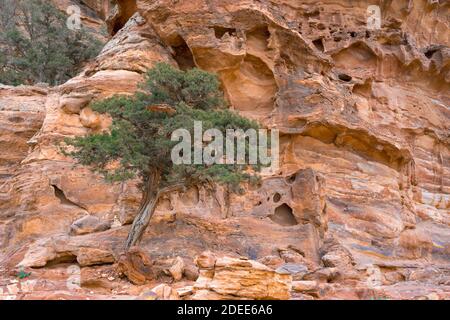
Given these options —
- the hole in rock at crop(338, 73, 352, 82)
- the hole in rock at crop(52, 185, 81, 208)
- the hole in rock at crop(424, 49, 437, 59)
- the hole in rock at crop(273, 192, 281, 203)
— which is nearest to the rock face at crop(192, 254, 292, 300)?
the hole in rock at crop(273, 192, 281, 203)

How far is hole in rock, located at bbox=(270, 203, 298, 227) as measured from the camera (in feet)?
47.6

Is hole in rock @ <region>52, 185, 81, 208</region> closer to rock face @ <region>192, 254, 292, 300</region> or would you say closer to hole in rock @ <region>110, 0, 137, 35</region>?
rock face @ <region>192, 254, 292, 300</region>

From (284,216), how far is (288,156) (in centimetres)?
308

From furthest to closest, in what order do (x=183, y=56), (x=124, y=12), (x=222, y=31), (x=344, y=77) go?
1. (x=124, y=12)
2. (x=344, y=77)
3. (x=183, y=56)
4. (x=222, y=31)

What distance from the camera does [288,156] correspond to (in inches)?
674

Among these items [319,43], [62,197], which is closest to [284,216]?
[62,197]

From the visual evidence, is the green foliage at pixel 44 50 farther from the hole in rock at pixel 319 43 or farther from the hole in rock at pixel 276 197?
the hole in rock at pixel 276 197

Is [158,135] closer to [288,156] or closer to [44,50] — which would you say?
[288,156]

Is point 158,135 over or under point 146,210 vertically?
over

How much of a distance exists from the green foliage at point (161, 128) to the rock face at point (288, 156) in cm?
207

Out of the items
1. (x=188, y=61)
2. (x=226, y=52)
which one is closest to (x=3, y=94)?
(x=188, y=61)

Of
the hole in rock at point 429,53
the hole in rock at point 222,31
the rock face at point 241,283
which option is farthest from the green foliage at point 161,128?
the hole in rock at point 429,53

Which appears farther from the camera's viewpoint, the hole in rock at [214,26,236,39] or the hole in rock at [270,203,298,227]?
the hole in rock at [214,26,236,39]

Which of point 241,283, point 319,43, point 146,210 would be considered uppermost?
point 319,43
